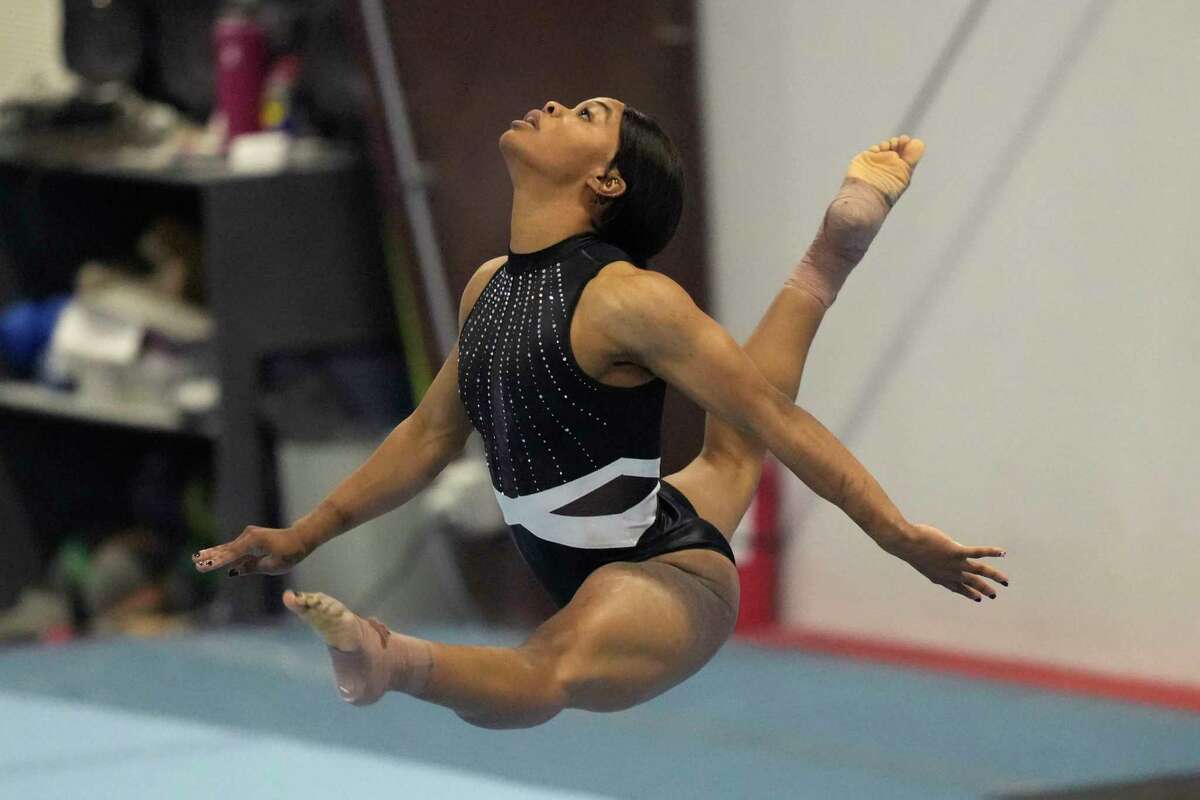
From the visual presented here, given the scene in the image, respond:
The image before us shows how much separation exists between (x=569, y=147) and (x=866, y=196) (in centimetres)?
38

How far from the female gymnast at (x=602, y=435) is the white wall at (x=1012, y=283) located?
0.90 m

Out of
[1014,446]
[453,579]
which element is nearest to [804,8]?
[1014,446]

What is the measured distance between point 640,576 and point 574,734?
1.55 metres

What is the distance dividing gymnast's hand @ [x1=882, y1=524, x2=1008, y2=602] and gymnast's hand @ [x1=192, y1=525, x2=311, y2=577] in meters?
0.71

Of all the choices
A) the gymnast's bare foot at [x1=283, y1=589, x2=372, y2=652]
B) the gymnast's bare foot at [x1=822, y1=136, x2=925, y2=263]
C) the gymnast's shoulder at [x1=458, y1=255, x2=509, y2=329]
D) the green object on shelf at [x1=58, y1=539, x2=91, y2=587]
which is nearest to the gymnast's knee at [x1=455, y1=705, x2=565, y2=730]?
the gymnast's bare foot at [x1=283, y1=589, x2=372, y2=652]

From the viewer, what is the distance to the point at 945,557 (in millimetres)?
1721

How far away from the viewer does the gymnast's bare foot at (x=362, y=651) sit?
154 centimetres

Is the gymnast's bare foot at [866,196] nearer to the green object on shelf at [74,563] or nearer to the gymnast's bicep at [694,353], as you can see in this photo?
the gymnast's bicep at [694,353]

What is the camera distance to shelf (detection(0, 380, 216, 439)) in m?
4.48

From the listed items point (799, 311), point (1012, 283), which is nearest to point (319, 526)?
point (799, 311)

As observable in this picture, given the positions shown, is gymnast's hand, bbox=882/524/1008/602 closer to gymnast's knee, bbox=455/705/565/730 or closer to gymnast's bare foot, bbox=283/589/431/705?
gymnast's knee, bbox=455/705/565/730

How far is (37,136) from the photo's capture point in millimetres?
4691

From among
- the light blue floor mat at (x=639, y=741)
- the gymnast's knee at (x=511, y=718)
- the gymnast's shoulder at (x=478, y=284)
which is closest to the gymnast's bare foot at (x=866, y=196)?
the gymnast's shoulder at (x=478, y=284)

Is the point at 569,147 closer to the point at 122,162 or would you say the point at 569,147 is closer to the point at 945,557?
the point at 945,557
